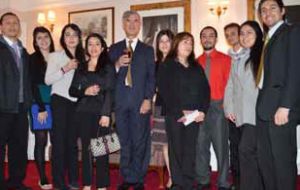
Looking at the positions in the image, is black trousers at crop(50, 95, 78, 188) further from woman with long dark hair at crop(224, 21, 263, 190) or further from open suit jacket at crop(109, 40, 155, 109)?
woman with long dark hair at crop(224, 21, 263, 190)

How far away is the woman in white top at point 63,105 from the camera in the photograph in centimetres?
338

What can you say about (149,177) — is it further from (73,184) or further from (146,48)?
(146,48)

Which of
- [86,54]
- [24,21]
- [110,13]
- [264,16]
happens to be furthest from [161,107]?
[24,21]

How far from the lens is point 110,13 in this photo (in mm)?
6266

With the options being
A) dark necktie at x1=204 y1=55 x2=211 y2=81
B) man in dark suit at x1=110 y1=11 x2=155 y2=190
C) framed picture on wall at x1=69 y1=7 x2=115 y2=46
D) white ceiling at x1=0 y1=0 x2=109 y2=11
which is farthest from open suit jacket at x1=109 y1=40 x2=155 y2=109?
white ceiling at x1=0 y1=0 x2=109 y2=11

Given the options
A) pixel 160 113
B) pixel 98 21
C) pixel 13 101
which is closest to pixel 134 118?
pixel 160 113

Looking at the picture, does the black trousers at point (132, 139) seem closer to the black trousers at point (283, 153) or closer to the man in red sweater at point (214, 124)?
the man in red sweater at point (214, 124)

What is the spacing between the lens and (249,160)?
2.96 m

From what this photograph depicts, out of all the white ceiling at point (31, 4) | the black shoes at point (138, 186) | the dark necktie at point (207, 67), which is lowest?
the black shoes at point (138, 186)

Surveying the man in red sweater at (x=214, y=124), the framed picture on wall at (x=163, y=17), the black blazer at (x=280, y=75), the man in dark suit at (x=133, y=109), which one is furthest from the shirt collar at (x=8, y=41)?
the framed picture on wall at (x=163, y=17)

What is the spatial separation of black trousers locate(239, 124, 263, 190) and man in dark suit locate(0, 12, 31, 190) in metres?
2.01

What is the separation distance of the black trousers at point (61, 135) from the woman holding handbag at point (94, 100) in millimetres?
156

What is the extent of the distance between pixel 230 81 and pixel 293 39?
978 millimetres

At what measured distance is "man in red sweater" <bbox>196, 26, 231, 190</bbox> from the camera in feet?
12.0
